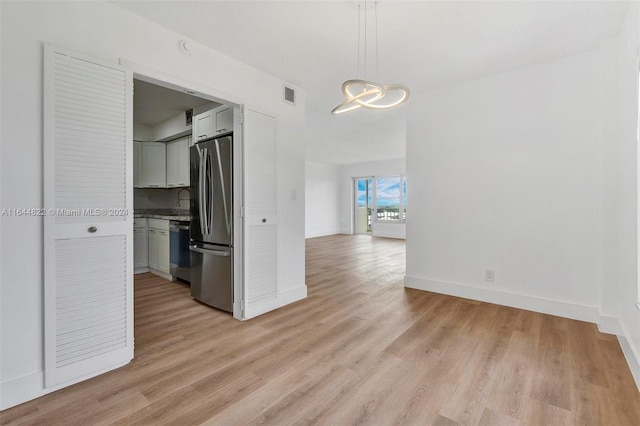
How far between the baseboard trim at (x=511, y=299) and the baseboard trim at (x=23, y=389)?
3.70 metres

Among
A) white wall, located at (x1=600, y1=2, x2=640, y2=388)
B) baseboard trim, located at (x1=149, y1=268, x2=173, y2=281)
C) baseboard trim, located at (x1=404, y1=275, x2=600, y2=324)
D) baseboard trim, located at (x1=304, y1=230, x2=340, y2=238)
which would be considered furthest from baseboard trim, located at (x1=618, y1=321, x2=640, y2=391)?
baseboard trim, located at (x1=304, y1=230, x2=340, y2=238)

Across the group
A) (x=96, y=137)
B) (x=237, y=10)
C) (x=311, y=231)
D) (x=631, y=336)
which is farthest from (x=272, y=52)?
(x=311, y=231)

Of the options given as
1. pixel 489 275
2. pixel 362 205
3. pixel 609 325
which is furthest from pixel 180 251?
pixel 362 205

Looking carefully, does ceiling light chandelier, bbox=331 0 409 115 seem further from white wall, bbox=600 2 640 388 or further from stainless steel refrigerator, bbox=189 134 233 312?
white wall, bbox=600 2 640 388

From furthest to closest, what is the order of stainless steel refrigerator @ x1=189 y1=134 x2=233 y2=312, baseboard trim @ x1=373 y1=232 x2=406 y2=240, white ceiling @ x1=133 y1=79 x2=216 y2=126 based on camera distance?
baseboard trim @ x1=373 y1=232 x2=406 y2=240 → white ceiling @ x1=133 y1=79 x2=216 y2=126 → stainless steel refrigerator @ x1=189 y1=134 x2=233 y2=312

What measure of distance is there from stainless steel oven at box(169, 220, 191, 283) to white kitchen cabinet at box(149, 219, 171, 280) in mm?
135

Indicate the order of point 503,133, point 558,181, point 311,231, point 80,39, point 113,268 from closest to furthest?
point 80,39 → point 113,268 → point 558,181 → point 503,133 → point 311,231

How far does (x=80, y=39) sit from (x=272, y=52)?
1477 mm

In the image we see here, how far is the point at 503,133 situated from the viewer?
3.35 meters

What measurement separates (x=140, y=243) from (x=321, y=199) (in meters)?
6.64

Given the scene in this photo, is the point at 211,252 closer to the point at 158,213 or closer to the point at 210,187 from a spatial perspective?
the point at 210,187

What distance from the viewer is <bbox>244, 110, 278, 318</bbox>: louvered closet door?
3010 millimetres

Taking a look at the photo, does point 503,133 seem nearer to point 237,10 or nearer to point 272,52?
point 272,52

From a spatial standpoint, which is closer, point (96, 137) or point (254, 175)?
point (96, 137)
